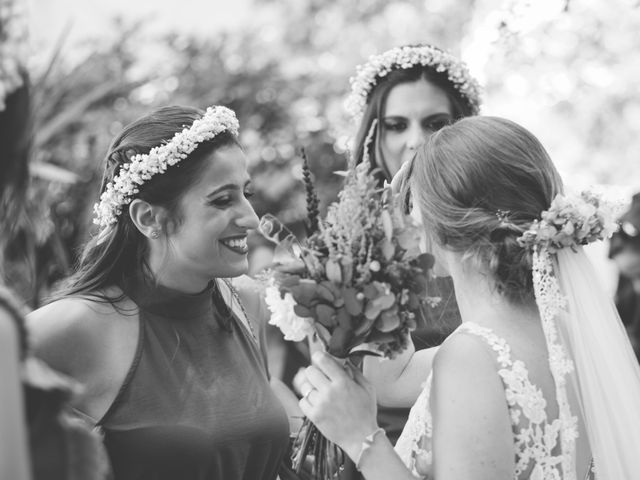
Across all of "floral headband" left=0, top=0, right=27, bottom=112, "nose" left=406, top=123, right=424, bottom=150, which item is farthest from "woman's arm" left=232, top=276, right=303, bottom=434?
"floral headband" left=0, top=0, right=27, bottom=112

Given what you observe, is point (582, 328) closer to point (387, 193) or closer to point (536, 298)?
point (536, 298)

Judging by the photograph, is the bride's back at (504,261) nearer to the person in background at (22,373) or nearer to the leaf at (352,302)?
the leaf at (352,302)

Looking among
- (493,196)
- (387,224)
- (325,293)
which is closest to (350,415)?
(325,293)

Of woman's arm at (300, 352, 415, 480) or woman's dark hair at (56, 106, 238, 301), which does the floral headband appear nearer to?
woman's arm at (300, 352, 415, 480)

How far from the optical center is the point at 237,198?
125 inches

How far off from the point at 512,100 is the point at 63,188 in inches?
315

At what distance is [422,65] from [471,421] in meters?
2.45

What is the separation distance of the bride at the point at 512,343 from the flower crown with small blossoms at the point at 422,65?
1639 millimetres

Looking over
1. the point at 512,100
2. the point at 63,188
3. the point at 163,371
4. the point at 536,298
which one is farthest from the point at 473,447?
the point at 512,100

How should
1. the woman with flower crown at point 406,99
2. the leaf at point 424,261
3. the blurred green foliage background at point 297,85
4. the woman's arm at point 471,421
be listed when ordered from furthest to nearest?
the blurred green foliage background at point 297,85, the woman with flower crown at point 406,99, the leaf at point 424,261, the woman's arm at point 471,421

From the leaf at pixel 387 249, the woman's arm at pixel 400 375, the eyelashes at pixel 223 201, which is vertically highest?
the eyelashes at pixel 223 201

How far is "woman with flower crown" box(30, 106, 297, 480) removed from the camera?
278cm

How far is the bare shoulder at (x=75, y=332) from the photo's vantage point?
276cm

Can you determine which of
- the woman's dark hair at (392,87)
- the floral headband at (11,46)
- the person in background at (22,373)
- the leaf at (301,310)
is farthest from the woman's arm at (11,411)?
the woman's dark hair at (392,87)
